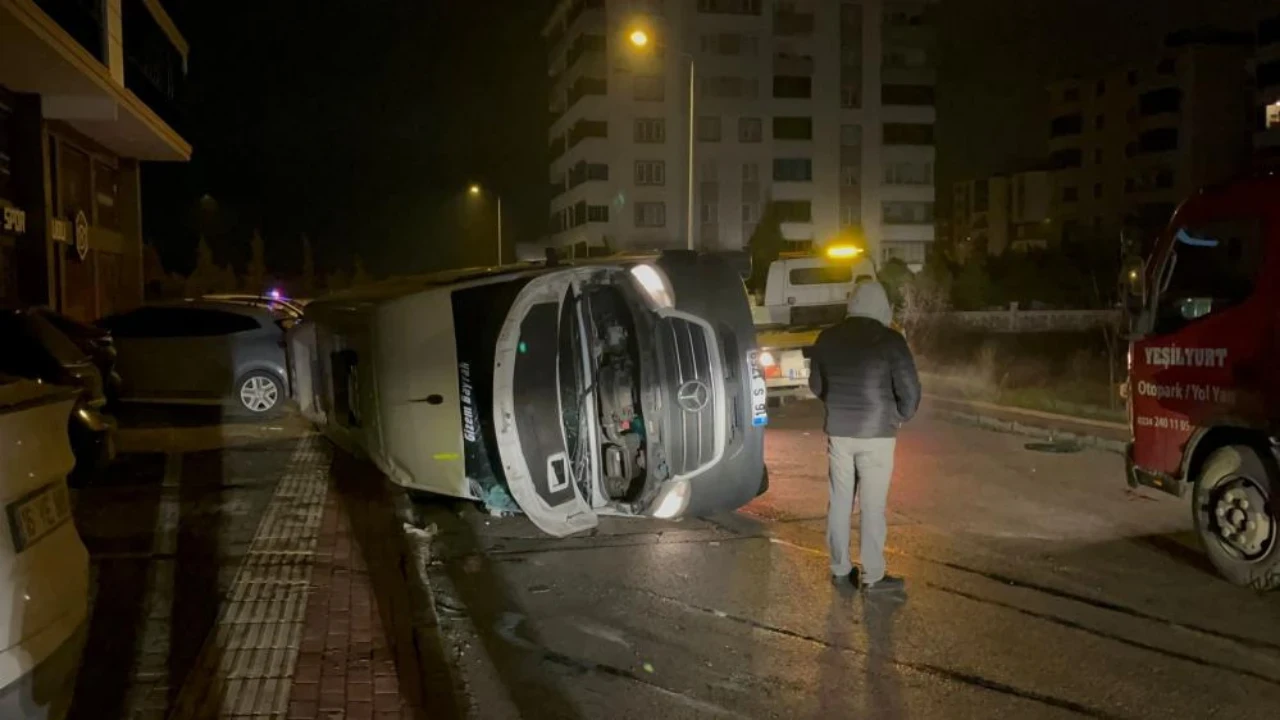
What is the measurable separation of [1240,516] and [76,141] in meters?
19.1

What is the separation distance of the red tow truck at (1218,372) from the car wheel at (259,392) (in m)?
10.9

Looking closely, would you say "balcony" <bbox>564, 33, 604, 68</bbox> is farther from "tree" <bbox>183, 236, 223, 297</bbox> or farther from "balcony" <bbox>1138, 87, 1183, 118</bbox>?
"balcony" <bbox>1138, 87, 1183, 118</bbox>

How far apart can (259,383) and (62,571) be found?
1180 cm

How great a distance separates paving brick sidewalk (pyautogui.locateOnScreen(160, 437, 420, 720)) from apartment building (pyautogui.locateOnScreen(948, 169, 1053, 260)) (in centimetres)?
7337

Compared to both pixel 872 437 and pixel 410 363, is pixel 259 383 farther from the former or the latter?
pixel 872 437

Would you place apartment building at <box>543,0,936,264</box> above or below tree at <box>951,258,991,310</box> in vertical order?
above

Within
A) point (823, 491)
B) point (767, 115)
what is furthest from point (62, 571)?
point (767, 115)

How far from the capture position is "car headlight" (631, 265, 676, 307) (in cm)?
760

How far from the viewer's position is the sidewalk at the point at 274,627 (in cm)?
494

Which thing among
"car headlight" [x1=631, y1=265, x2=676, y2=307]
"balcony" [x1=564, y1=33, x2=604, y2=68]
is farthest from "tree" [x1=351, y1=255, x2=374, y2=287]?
"car headlight" [x1=631, y1=265, x2=676, y2=307]

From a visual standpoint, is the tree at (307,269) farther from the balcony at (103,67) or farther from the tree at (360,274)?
the balcony at (103,67)

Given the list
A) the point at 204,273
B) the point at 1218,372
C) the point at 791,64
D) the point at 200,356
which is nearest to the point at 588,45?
the point at 791,64

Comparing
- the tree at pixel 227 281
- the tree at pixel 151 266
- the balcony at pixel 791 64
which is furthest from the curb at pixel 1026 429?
the balcony at pixel 791 64

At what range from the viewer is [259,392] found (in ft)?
49.0
